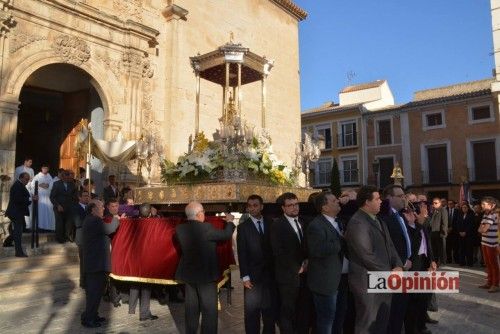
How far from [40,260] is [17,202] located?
1.14 m

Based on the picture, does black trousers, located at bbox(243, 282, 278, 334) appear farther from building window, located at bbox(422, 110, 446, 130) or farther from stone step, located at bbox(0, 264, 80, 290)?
building window, located at bbox(422, 110, 446, 130)

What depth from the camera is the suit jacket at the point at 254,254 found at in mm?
4250

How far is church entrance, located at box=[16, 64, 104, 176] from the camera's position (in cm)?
1171

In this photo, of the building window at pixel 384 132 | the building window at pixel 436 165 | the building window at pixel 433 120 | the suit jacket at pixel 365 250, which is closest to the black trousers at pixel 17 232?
the suit jacket at pixel 365 250

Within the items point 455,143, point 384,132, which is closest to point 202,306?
point 455,143

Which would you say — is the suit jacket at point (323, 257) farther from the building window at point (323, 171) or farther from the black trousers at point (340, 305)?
the building window at point (323, 171)

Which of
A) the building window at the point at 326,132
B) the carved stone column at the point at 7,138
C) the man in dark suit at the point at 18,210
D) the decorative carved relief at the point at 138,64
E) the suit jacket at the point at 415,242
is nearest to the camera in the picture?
the suit jacket at the point at 415,242

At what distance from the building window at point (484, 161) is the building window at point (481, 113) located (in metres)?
1.43

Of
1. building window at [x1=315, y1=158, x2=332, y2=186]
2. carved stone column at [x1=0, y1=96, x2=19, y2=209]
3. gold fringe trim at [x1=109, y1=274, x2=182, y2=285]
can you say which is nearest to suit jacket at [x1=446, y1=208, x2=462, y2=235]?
gold fringe trim at [x1=109, y1=274, x2=182, y2=285]

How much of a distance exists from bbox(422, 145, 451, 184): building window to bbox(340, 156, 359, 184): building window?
5260mm

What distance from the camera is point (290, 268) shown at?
13.3 feet

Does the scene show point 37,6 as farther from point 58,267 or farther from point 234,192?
point 234,192

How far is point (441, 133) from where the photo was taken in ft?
90.6

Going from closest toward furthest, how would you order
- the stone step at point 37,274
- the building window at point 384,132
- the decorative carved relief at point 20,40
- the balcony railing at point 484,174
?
the stone step at point 37,274
the decorative carved relief at point 20,40
the balcony railing at point 484,174
the building window at point 384,132
